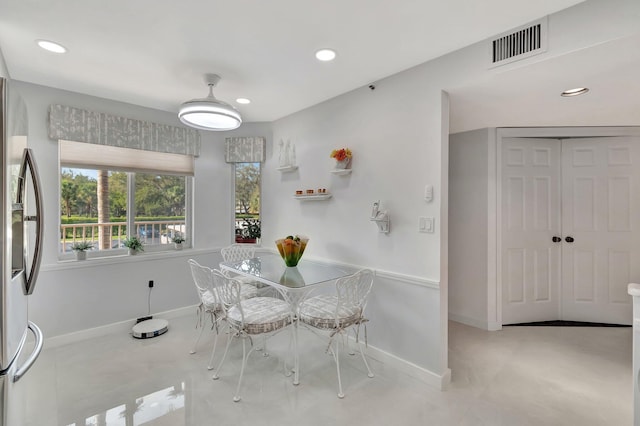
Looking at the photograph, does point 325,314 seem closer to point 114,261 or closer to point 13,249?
point 13,249

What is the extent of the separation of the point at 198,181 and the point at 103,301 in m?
1.70

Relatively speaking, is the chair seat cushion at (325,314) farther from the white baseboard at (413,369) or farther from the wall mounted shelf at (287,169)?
the wall mounted shelf at (287,169)

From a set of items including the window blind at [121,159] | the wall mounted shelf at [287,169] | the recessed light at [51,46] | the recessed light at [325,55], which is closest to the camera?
the recessed light at [51,46]

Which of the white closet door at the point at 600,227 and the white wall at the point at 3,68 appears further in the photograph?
the white closet door at the point at 600,227

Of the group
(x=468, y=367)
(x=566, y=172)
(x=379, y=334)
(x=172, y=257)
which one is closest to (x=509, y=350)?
(x=468, y=367)

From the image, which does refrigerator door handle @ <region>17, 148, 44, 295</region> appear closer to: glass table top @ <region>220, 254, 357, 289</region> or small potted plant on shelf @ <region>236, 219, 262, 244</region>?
glass table top @ <region>220, 254, 357, 289</region>

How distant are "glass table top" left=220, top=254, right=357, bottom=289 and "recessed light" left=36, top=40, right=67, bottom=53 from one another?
2086 mm

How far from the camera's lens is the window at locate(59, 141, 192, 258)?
3.03 meters

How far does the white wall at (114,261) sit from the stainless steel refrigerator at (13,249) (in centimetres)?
Answer: 176

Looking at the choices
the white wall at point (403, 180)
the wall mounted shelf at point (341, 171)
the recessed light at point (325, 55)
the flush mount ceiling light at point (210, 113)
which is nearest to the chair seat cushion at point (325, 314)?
the white wall at point (403, 180)

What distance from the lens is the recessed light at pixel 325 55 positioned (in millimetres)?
2180

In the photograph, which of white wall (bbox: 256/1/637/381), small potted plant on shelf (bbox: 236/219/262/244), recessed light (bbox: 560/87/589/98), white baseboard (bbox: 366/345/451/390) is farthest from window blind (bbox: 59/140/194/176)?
recessed light (bbox: 560/87/589/98)

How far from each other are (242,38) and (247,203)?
2.44 metres

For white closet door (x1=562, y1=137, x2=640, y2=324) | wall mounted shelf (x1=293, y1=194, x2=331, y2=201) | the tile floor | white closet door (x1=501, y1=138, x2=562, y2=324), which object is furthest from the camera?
white closet door (x1=501, y1=138, x2=562, y2=324)
